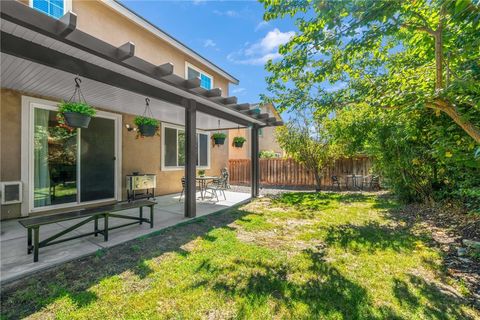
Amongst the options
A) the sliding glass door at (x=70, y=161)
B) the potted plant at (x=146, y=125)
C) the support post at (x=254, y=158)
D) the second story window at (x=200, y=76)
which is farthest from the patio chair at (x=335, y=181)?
the sliding glass door at (x=70, y=161)

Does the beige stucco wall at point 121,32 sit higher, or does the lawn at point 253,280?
the beige stucco wall at point 121,32

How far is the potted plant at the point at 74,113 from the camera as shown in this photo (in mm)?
3434

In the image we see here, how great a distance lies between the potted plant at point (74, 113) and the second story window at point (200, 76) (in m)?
5.52

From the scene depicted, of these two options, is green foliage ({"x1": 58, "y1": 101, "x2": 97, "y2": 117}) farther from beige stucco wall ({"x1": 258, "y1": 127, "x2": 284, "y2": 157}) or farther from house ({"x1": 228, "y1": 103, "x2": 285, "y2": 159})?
beige stucco wall ({"x1": 258, "y1": 127, "x2": 284, "y2": 157})

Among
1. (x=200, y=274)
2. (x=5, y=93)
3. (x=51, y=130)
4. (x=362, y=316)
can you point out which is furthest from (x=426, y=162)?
(x=5, y=93)

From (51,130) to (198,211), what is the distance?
4.22 metres

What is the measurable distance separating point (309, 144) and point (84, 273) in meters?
9.57

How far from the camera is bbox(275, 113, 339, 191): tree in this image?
10227mm

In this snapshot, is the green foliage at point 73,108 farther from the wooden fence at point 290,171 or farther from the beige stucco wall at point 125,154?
the wooden fence at point 290,171

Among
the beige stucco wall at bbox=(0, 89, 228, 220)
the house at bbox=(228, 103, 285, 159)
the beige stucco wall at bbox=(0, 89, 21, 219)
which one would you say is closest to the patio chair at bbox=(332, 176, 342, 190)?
the house at bbox=(228, 103, 285, 159)

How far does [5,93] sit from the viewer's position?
15.4ft

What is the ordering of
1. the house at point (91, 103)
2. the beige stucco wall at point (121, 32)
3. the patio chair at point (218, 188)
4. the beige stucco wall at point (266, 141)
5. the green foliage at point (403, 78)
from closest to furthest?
the house at point (91, 103)
the green foliage at point (403, 78)
the beige stucco wall at point (121, 32)
the patio chair at point (218, 188)
the beige stucco wall at point (266, 141)

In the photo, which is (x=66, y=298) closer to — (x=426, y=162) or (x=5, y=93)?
(x=5, y=93)

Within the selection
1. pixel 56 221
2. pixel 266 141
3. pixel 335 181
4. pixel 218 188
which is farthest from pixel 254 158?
pixel 266 141
